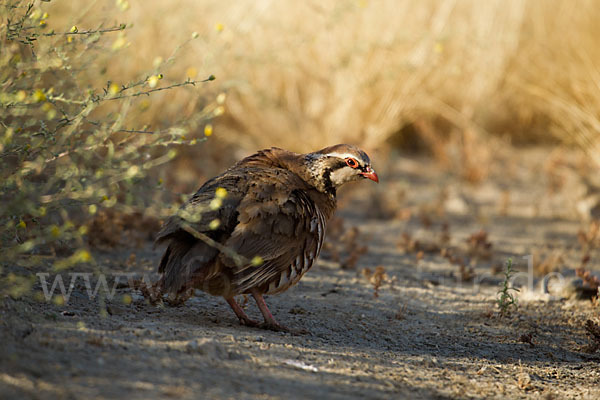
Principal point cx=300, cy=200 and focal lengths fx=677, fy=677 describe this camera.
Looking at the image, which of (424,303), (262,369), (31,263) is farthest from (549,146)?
(31,263)

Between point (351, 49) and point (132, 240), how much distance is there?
12.9ft

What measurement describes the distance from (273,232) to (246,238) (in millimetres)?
204

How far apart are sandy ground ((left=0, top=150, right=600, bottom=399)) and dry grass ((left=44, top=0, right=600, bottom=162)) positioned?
50.0 inches

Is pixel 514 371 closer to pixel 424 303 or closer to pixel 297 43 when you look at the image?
pixel 424 303

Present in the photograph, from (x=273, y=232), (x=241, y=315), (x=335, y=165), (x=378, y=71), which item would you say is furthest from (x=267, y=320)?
(x=378, y=71)

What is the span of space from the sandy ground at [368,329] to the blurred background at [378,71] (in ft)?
4.09

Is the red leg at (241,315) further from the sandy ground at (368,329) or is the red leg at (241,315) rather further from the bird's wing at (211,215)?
the bird's wing at (211,215)

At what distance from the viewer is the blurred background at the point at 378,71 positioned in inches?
330

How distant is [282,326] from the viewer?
469 centimetres

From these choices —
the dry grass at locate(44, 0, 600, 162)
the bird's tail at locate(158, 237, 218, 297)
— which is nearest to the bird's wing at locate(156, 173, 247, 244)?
the bird's tail at locate(158, 237, 218, 297)

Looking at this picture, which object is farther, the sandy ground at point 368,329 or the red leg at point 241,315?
the red leg at point 241,315

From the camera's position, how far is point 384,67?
9.14 meters

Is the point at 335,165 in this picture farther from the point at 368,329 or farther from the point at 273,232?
the point at 368,329

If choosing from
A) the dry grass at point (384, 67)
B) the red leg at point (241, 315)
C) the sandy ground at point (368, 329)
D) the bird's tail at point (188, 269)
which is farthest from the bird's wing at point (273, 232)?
the dry grass at point (384, 67)
